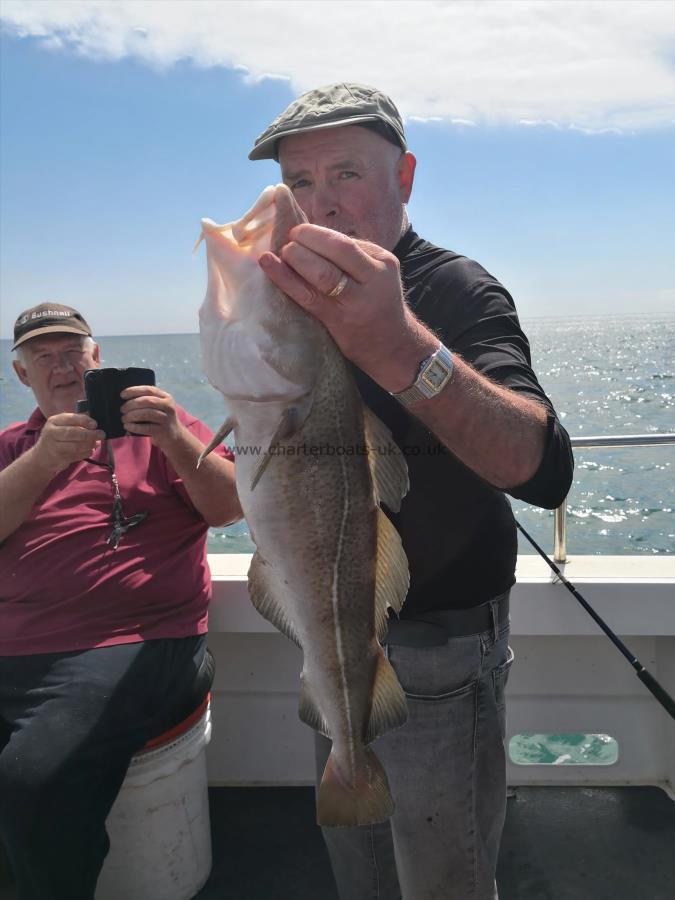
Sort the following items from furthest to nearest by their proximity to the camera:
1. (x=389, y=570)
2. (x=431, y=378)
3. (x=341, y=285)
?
(x=389, y=570)
(x=431, y=378)
(x=341, y=285)

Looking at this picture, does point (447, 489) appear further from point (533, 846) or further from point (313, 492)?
point (533, 846)

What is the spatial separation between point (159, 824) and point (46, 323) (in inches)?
93.1

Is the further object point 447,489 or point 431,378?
point 447,489

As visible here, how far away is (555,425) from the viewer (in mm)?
1770

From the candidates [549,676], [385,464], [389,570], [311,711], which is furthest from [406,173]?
[549,676]

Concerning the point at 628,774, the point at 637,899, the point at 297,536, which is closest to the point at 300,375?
the point at 297,536

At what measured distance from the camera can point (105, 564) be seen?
9.92ft

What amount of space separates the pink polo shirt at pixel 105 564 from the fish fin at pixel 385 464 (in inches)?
62.7

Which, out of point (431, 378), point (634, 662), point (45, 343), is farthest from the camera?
point (45, 343)

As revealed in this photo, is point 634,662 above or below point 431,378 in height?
below

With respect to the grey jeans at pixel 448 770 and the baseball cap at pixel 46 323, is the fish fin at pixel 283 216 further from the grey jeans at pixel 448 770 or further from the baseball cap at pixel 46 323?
the baseball cap at pixel 46 323

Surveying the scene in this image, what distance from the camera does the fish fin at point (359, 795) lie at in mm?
1863

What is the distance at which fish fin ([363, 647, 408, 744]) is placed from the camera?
6.07ft

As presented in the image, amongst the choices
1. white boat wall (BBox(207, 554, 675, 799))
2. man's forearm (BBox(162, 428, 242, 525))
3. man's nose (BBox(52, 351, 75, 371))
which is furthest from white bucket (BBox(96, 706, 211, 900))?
man's nose (BBox(52, 351, 75, 371))
